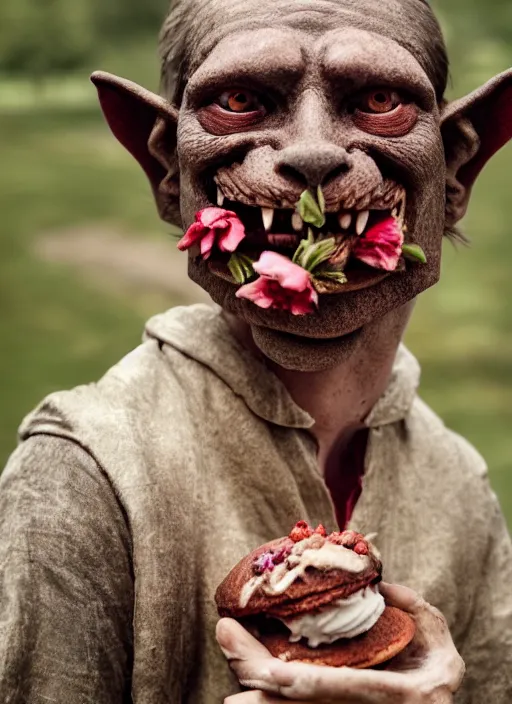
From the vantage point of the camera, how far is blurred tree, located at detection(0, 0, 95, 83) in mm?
6004

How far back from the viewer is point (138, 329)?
228 inches

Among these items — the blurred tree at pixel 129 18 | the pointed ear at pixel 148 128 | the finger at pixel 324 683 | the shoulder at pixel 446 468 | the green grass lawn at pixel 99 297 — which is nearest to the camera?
the finger at pixel 324 683

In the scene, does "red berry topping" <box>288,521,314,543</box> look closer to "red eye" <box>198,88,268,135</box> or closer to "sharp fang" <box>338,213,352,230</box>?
"sharp fang" <box>338,213,352,230</box>

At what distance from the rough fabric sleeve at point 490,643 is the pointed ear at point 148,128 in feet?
2.68

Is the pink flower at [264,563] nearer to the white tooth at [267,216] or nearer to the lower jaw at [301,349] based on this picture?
the lower jaw at [301,349]

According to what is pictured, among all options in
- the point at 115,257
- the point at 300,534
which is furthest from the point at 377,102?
the point at 115,257

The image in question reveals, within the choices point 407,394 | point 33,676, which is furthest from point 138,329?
point 33,676

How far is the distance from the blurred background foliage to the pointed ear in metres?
3.21

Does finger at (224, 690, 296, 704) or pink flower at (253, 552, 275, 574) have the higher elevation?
pink flower at (253, 552, 275, 574)

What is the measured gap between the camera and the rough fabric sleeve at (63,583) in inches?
75.4

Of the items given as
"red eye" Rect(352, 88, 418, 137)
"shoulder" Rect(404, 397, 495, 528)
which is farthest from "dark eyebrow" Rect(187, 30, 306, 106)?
"shoulder" Rect(404, 397, 495, 528)

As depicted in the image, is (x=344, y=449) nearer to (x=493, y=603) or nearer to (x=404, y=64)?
(x=493, y=603)

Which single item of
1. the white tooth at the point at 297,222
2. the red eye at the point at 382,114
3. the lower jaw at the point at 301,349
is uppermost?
the red eye at the point at 382,114

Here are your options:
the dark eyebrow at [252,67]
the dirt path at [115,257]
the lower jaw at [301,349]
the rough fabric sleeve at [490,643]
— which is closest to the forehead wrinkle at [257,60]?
the dark eyebrow at [252,67]
